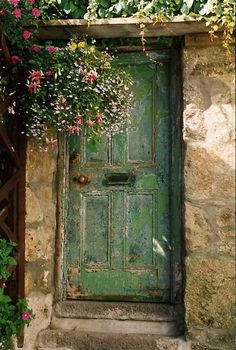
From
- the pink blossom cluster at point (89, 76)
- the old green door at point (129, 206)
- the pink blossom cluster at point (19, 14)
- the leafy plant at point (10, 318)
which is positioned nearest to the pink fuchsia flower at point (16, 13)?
the pink blossom cluster at point (19, 14)

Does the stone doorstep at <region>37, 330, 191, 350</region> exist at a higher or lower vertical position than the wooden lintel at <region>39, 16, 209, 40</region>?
lower

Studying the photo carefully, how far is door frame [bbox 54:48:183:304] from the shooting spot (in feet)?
13.7


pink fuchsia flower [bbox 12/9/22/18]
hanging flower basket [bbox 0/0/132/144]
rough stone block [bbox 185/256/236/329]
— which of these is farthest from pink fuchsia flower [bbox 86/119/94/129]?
rough stone block [bbox 185/256/236/329]

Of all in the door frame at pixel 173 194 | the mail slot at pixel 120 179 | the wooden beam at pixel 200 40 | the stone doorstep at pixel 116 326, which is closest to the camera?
the wooden beam at pixel 200 40

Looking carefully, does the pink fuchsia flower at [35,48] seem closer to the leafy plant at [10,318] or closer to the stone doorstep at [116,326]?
the leafy plant at [10,318]

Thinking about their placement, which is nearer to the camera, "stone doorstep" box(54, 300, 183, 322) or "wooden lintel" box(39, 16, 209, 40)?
"wooden lintel" box(39, 16, 209, 40)

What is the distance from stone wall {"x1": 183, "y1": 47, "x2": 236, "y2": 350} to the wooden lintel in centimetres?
29

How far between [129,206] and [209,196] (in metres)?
0.71

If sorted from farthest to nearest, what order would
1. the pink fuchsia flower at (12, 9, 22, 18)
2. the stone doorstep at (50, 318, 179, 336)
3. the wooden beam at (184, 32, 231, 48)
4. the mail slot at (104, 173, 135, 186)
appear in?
the mail slot at (104, 173, 135, 186)
the stone doorstep at (50, 318, 179, 336)
the wooden beam at (184, 32, 231, 48)
the pink fuchsia flower at (12, 9, 22, 18)

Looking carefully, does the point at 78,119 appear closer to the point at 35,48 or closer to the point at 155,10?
the point at 35,48

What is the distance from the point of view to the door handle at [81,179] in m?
4.32

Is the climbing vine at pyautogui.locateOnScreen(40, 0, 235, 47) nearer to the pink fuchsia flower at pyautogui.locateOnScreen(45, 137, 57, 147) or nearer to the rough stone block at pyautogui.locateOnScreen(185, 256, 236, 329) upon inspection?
the pink fuchsia flower at pyautogui.locateOnScreen(45, 137, 57, 147)

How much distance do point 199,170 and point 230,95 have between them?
551mm

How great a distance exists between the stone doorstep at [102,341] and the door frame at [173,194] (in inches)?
12.3
